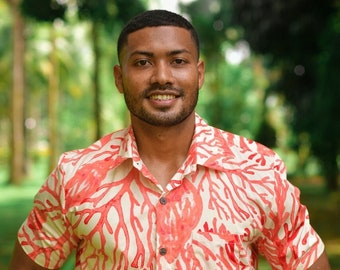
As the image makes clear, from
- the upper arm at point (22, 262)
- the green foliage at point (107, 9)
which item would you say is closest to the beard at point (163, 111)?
the upper arm at point (22, 262)

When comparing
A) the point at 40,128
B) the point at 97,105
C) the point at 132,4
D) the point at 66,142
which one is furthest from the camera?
the point at 40,128

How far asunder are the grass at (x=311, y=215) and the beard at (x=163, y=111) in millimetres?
4543

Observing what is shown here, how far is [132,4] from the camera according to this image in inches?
535

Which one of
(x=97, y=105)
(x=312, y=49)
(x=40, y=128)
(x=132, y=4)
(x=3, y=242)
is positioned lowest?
(x=40, y=128)

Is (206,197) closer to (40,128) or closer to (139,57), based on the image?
(139,57)

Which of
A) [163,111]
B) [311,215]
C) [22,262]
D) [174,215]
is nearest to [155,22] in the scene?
[163,111]

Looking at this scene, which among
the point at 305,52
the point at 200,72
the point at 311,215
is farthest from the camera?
the point at 311,215

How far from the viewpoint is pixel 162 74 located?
7.82ft

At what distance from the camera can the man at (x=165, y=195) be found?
233 centimetres

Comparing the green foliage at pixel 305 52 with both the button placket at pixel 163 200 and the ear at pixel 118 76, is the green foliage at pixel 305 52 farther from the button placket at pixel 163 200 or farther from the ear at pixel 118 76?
the button placket at pixel 163 200

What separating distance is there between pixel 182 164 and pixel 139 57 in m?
0.42

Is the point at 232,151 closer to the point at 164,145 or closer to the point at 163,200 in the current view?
the point at 164,145

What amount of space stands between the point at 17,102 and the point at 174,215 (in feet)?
99.0

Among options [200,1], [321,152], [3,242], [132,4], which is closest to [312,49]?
[321,152]
